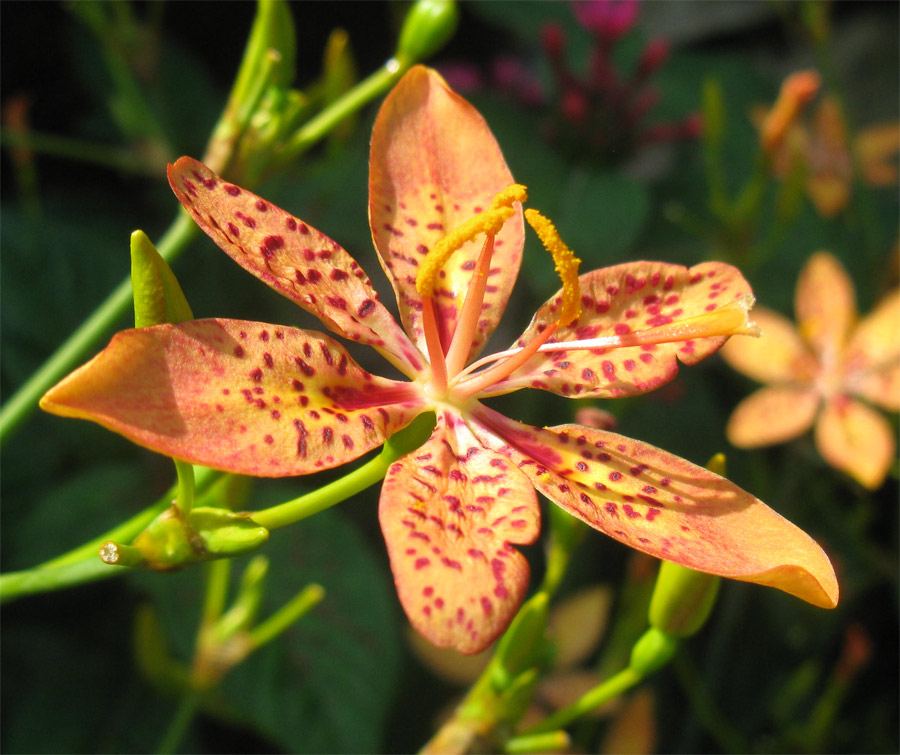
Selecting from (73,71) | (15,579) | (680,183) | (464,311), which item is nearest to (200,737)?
(15,579)

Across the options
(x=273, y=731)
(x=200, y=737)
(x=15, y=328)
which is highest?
(x=15, y=328)

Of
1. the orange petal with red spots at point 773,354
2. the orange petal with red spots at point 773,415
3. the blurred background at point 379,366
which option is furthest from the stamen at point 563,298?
the orange petal with red spots at point 773,354

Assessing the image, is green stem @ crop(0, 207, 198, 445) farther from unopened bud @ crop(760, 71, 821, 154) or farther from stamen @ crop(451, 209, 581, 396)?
unopened bud @ crop(760, 71, 821, 154)

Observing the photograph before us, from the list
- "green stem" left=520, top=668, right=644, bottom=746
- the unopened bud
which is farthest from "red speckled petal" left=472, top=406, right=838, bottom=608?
the unopened bud

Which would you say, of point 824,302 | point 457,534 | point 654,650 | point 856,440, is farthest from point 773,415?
point 457,534

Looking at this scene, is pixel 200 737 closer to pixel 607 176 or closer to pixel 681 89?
pixel 607 176
